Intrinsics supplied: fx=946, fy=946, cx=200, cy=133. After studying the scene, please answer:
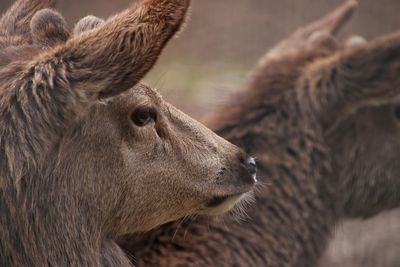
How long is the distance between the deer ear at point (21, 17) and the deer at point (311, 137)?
4.54 ft

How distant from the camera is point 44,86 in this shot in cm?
349

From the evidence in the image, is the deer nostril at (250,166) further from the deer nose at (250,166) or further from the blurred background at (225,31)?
the blurred background at (225,31)

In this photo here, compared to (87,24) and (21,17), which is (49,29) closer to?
(87,24)

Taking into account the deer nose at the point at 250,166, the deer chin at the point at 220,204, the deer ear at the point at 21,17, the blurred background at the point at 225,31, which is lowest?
the deer chin at the point at 220,204

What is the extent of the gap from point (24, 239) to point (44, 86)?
1.91 feet

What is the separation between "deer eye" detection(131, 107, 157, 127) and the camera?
148 inches

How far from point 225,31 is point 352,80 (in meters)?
7.00

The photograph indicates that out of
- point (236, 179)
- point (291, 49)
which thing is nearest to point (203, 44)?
point (291, 49)

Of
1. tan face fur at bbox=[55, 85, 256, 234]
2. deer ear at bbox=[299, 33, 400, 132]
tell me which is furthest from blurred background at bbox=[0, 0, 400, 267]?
tan face fur at bbox=[55, 85, 256, 234]

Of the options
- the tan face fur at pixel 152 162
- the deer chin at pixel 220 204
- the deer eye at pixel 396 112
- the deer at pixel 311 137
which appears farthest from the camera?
the deer eye at pixel 396 112

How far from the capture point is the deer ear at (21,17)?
4145 mm

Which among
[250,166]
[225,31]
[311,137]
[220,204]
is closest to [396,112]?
[311,137]

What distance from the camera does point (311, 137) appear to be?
210 inches

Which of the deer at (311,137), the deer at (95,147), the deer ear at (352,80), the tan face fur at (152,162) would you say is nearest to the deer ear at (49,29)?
the deer at (95,147)
